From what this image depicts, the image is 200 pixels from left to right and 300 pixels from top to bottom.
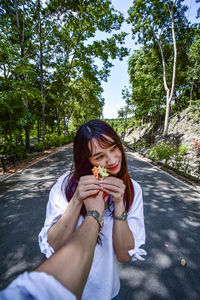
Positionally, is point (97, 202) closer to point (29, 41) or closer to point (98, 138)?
point (98, 138)

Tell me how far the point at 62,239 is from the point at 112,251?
45cm

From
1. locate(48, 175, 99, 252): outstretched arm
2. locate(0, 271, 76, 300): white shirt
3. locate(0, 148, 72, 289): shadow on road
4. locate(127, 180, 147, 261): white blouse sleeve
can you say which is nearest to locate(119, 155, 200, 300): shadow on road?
locate(127, 180, 147, 261): white blouse sleeve

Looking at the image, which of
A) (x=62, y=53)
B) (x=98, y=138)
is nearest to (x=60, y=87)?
(x=62, y=53)

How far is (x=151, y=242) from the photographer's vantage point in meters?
2.81

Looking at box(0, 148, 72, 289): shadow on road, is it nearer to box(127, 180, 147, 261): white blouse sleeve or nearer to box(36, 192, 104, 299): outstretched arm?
box(127, 180, 147, 261): white blouse sleeve

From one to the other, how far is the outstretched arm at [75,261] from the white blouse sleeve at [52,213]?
0.40 m

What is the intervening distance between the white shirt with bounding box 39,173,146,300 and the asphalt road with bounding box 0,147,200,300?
1.31m

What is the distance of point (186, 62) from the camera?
14820mm

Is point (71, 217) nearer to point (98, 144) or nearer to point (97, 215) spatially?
point (97, 215)

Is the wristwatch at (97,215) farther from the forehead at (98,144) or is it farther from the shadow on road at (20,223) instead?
the shadow on road at (20,223)

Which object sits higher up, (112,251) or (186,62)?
(186,62)

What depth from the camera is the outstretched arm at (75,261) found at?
502mm

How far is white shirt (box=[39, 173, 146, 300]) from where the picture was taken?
40.5 inches

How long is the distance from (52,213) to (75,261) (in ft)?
2.01
